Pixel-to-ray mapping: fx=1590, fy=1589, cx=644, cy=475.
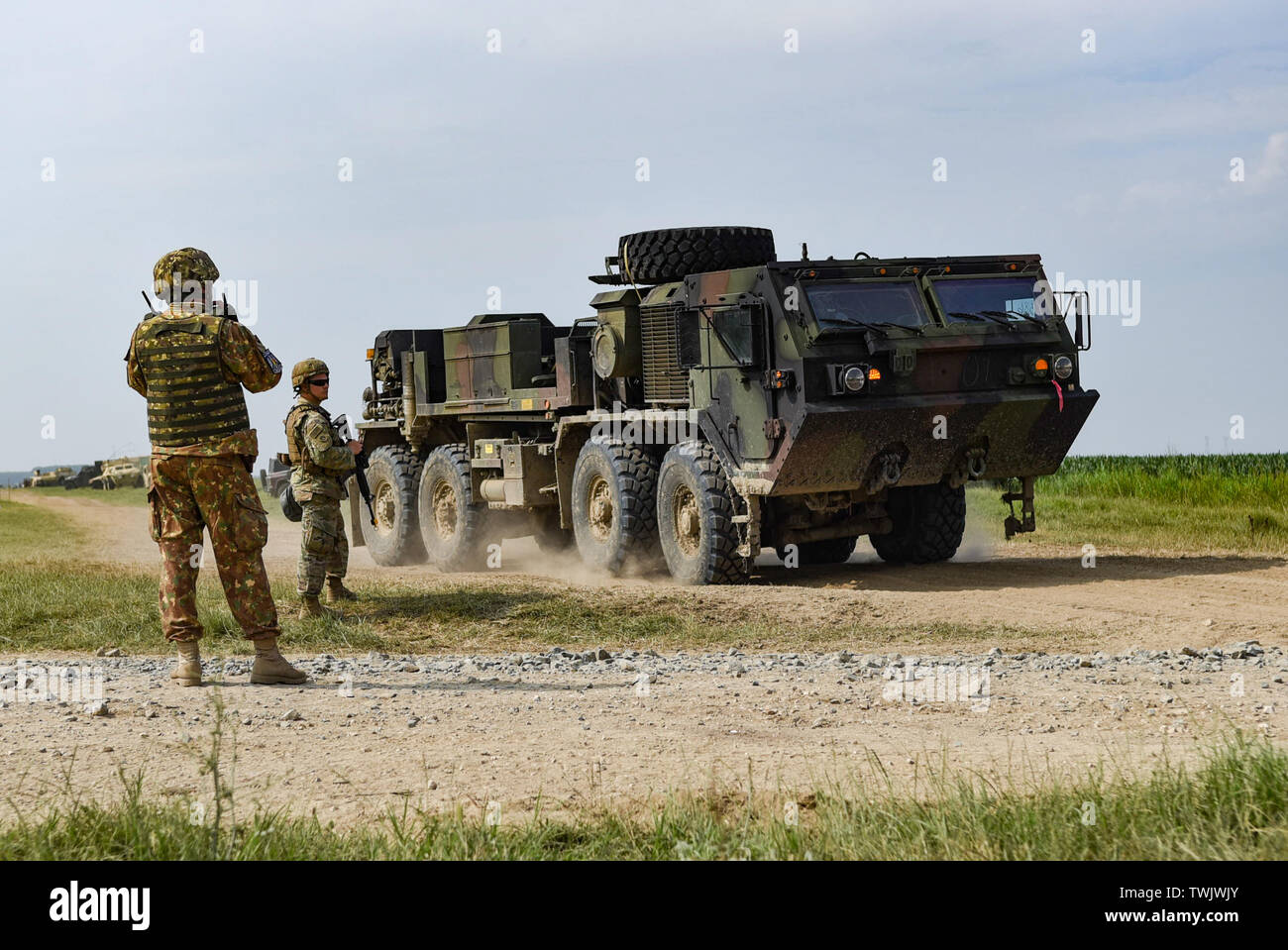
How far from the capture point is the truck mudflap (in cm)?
1265

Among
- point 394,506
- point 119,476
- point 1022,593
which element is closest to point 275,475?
point 394,506

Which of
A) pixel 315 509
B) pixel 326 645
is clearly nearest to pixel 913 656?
pixel 326 645

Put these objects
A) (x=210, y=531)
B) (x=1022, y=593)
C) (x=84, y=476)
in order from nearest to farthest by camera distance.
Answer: (x=210, y=531) < (x=1022, y=593) < (x=84, y=476)

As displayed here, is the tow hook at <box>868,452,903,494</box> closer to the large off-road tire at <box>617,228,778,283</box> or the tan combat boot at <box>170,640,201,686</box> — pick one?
the large off-road tire at <box>617,228,778,283</box>

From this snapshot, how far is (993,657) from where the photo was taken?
29.6ft

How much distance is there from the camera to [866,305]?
1303cm

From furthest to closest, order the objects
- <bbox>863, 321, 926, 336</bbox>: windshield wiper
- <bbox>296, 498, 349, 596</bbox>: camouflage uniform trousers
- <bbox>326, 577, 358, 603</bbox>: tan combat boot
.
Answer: <bbox>863, 321, 926, 336</bbox>: windshield wiper → <bbox>326, 577, 358, 603</bbox>: tan combat boot → <bbox>296, 498, 349, 596</bbox>: camouflage uniform trousers

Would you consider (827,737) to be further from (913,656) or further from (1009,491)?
(1009,491)

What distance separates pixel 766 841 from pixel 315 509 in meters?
7.31

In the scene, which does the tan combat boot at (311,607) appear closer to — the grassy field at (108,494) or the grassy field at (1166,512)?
the grassy field at (1166,512)

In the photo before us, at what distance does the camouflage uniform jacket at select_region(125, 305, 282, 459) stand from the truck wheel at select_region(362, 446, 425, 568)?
10.4 meters

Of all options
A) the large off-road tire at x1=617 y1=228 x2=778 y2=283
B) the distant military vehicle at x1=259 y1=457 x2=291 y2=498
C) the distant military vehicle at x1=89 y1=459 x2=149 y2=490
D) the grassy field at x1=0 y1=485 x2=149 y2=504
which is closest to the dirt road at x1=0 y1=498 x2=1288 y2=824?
the large off-road tire at x1=617 y1=228 x2=778 y2=283

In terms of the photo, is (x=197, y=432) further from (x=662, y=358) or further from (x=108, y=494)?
(x=108, y=494)

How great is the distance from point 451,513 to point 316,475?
654 cm
